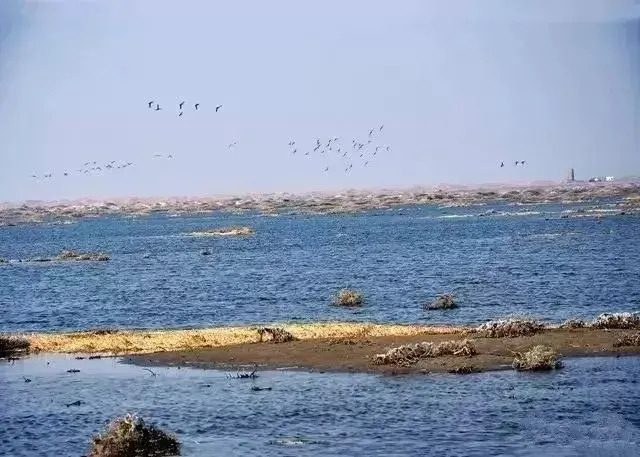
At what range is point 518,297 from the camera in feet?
160

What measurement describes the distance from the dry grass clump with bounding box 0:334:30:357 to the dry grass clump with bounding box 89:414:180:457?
52.8ft

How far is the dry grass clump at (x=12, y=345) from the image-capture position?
34.9 meters

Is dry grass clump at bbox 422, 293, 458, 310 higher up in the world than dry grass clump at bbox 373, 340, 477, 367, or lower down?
Answer: lower down

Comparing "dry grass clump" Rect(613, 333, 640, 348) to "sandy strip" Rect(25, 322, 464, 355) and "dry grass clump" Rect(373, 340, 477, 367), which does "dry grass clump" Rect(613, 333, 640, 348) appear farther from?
"sandy strip" Rect(25, 322, 464, 355)

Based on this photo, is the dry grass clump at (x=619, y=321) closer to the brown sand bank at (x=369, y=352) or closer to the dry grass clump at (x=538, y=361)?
the brown sand bank at (x=369, y=352)

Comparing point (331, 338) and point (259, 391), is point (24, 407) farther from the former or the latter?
point (331, 338)

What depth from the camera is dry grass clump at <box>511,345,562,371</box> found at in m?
27.7

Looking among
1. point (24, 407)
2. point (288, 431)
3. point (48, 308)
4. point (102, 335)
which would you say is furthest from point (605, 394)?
point (48, 308)

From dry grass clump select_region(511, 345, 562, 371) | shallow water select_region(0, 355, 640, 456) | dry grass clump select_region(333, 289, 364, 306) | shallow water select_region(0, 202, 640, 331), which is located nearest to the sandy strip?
shallow water select_region(0, 355, 640, 456)

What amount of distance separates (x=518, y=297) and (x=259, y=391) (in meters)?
25.4

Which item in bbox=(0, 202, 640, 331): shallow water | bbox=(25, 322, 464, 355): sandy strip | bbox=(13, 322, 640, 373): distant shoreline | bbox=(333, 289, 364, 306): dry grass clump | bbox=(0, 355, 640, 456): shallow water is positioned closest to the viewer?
bbox=(0, 355, 640, 456): shallow water

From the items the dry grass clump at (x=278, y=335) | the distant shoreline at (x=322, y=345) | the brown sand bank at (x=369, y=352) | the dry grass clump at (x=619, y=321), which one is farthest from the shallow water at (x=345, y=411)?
the dry grass clump at (x=619, y=321)

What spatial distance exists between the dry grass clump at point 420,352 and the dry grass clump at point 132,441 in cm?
1058

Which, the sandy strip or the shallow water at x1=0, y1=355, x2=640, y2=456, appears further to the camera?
the sandy strip
